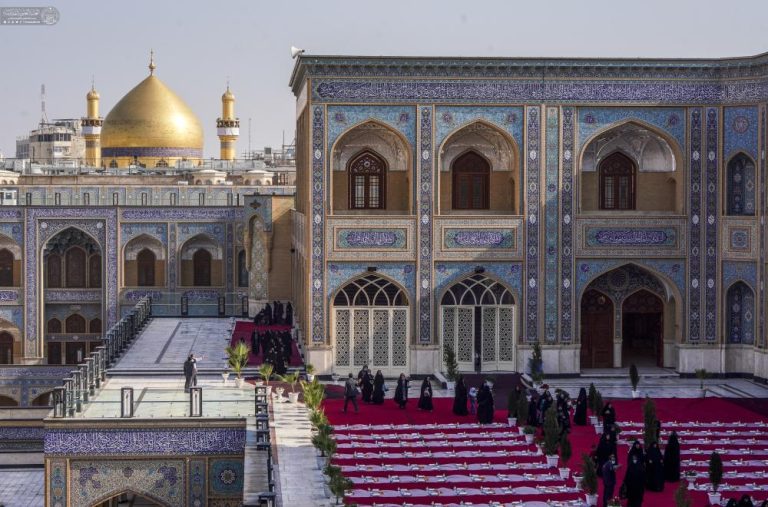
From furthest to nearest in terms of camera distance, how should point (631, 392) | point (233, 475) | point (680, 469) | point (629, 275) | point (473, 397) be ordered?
point (629, 275), point (631, 392), point (473, 397), point (233, 475), point (680, 469)

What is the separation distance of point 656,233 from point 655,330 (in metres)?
2.35

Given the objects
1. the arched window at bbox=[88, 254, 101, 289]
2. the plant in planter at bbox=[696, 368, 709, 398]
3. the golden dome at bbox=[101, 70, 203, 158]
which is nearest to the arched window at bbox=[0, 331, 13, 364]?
the arched window at bbox=[88, 254, 101, 289]

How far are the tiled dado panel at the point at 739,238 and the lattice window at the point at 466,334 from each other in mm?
5046

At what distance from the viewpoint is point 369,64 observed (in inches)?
941

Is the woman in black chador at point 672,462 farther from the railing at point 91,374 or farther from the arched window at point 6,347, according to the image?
the arched window at point 6,347

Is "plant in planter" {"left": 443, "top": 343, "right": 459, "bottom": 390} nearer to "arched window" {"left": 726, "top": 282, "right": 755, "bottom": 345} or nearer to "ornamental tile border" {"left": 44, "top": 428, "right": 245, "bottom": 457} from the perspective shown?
"ornamental tile border" {"left": 44, "top": 428, "right": 245, "bottom": 457}

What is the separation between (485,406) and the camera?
2025 cm

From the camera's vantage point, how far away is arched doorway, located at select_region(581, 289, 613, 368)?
25.4 metres

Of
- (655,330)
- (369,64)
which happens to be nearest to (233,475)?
(369,64)

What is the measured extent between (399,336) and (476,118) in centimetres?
447

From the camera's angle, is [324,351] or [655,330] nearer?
[324,351]

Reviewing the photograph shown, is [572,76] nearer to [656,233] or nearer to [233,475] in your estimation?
[656,233]

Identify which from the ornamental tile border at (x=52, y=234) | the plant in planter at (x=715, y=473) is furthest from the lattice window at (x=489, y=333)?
the ornamental tile border at (x=52, y=234)

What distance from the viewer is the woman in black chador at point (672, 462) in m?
16.8
